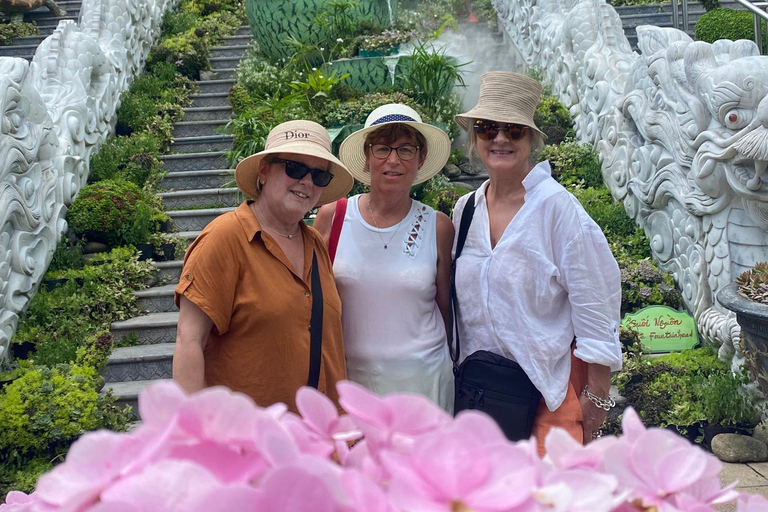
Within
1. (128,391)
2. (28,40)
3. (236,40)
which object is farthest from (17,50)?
(128,391)

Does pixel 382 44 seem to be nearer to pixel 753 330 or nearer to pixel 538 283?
pixel 753 330

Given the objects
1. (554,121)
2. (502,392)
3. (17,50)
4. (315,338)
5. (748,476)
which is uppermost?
(17,50)

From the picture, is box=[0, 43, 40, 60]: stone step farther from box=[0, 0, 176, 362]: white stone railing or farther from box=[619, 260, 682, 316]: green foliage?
box=[619, 260, 682, 316]: green foliage

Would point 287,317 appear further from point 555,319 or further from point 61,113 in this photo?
point 61,113

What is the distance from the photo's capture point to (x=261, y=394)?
7.15 feet

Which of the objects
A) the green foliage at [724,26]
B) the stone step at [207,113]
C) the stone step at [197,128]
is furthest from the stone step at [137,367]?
the green foliage at [724,26]

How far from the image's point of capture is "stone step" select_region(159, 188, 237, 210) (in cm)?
799

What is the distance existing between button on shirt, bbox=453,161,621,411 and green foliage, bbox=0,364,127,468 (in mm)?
3231

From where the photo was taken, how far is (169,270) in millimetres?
6906

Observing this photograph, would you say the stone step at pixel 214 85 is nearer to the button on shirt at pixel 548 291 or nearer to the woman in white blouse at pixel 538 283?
the woman in white blouse at pixel 538 283

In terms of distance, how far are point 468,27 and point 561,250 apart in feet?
36.9

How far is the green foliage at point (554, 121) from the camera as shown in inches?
334

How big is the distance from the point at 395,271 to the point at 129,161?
649 cm

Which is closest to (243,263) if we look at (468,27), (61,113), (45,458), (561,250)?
(561,250)
